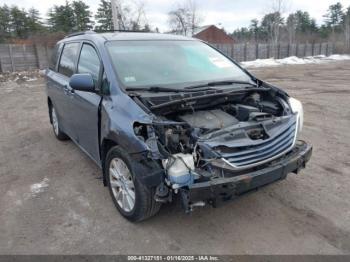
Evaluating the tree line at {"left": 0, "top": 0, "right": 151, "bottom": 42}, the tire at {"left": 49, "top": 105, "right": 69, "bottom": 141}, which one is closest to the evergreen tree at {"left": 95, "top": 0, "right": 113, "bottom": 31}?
the tree line at {"left": 0, "top": 0, "right": 151, "bottom": 42}

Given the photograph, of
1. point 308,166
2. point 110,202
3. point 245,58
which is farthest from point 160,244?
point 245,58

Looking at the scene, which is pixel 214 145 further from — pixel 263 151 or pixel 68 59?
pixel 68 59

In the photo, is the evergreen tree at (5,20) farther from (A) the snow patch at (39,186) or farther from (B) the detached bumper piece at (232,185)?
(B) the detached bumper piece at (232,185)

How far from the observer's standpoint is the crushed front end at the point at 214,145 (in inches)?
109

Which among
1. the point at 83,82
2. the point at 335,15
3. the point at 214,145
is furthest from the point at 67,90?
the point at 335,15

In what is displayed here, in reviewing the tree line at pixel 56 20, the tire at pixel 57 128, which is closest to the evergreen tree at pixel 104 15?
the tree line at pixel 56 20

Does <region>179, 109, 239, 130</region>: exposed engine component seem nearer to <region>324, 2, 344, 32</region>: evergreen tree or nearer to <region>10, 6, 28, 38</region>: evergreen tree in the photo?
<region>10, 6, 28, 38</region>: evergreen tree

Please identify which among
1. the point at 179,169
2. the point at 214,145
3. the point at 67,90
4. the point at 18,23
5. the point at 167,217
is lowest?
the point at 167,217

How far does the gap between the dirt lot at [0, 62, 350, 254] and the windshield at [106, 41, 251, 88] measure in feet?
4.67

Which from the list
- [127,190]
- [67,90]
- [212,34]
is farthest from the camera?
[212,34]

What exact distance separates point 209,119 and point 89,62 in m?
1.78

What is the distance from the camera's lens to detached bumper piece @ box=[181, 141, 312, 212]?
2711 millimetres

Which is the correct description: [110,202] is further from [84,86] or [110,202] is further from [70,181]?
[84,86]

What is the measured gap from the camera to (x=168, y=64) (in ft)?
13.0
